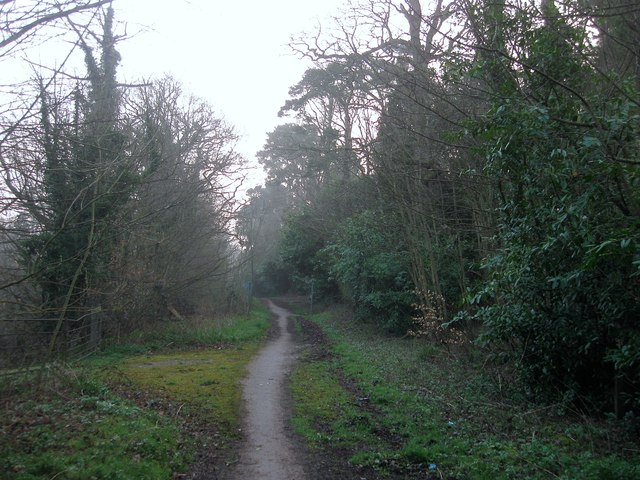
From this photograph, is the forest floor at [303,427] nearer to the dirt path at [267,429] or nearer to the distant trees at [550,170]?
the dirt path at [267,429]

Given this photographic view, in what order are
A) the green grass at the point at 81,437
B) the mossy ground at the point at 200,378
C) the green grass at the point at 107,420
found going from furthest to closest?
1. the mossy ground at the point at 200,378
2. the green grass at the point at 107,420
3. the green grass at the point at 81,437

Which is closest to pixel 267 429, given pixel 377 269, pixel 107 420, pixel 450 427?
pixel 107 420

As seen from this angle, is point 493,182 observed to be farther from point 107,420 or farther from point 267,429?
point 107,420

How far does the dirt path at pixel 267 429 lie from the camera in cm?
666

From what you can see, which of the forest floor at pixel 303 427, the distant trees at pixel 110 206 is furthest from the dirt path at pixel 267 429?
the distant trees at pixel 110 206

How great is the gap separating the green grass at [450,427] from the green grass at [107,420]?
177cm

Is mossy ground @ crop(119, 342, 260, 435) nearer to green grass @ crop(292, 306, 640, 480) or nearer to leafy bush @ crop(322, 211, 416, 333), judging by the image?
green grass @ crop(292, 306, 640, 480)

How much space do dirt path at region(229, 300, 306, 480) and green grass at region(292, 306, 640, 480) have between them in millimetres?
384

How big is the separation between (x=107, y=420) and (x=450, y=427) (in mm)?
5029

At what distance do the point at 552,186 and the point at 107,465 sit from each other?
6.88 meters

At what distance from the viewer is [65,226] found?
284 inches

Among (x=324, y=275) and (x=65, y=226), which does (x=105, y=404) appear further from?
(x=324, y=275)

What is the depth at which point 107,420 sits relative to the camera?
732 cm

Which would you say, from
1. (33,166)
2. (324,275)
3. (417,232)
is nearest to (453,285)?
(417,232)
